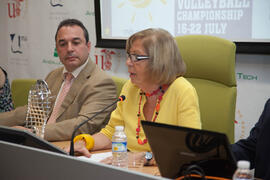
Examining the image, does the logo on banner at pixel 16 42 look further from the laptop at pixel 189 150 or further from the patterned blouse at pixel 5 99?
the laptop at pixel 189 150

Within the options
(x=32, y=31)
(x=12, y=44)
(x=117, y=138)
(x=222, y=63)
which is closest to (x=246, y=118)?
(x=222, y=63)

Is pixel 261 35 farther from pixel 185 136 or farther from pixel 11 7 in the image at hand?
pixel 11 7

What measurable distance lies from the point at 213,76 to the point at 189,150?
1158 mm

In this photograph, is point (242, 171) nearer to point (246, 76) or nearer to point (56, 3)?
point (246, 76)

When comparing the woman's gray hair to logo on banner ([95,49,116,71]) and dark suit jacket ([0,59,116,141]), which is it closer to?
dark suit jacket ([0,59,116,141])

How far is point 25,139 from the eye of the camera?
4.28 ft

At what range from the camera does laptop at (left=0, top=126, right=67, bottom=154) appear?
1.26 meters

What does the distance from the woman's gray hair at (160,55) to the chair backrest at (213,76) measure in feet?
0.78

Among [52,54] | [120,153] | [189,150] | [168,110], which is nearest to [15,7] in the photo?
[52,54]

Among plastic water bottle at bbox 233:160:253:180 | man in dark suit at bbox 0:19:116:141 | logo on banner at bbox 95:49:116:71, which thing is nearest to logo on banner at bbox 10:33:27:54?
logo on banner at bbox 95:49:116:71

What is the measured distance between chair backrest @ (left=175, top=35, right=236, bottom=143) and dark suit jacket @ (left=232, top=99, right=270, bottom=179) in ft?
1.39

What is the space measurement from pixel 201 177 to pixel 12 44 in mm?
4034

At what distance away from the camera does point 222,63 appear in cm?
213

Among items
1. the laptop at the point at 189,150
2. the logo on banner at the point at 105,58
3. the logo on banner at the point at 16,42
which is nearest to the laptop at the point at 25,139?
the laptop at the point at 189,150
